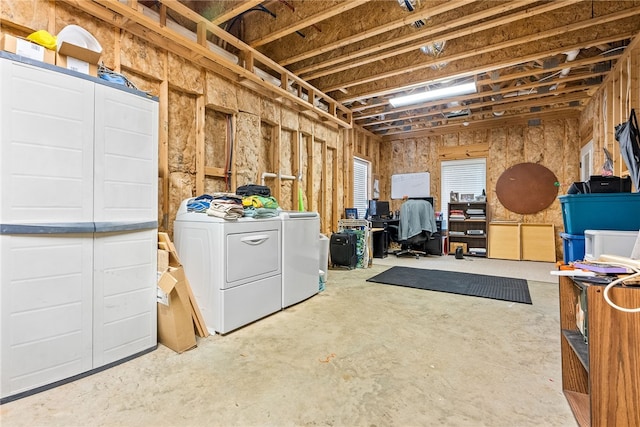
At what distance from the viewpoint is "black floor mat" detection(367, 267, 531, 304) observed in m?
3.31

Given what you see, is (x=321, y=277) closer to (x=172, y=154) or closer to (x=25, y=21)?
(x=172, y=154)

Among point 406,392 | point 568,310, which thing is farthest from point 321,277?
point 568,310

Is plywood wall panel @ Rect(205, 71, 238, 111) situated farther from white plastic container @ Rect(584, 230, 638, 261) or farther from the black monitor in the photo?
the black monitor

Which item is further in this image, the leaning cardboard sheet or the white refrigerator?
the leaning cardboard sheet

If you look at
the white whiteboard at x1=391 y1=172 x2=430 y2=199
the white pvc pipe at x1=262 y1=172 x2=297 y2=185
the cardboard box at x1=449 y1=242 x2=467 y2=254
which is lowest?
the cardboard box at x1=449 y1=242 x2=467 y2=254

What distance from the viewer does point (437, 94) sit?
14.3 feet

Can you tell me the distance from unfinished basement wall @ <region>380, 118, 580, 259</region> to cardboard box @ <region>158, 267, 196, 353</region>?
6.18 metres

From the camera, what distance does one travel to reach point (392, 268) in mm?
4754

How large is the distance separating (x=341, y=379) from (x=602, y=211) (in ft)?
8.27

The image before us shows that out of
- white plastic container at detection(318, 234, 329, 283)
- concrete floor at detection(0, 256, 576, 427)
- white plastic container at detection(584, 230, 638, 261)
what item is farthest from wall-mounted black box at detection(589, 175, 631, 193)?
white plastic container at detection(318, 234, 329, 283)

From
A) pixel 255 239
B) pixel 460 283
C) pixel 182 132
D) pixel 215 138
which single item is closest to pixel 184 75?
pixel 182 132

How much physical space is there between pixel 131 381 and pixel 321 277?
2.23 meters

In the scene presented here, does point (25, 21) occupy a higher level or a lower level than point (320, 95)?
lower

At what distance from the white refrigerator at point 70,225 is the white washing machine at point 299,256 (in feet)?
3.89
